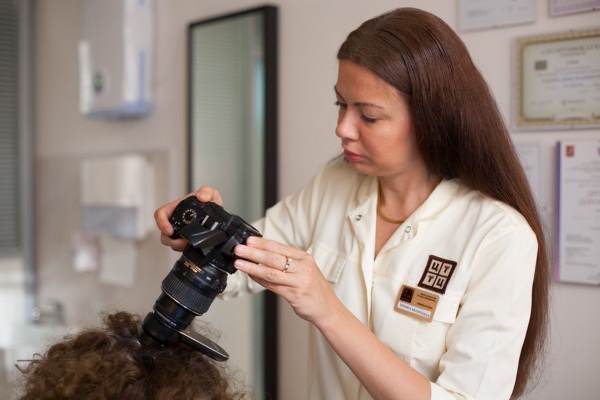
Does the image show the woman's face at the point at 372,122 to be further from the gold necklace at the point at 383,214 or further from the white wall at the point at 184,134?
the white wall at the point at 184,134

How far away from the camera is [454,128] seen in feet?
4.13

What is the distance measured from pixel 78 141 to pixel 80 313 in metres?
0.72

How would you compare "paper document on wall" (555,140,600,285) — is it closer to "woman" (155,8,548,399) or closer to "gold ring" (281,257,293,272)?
"woman" (155,8,548,399)

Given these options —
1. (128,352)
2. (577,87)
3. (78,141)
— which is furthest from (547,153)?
(78,141)

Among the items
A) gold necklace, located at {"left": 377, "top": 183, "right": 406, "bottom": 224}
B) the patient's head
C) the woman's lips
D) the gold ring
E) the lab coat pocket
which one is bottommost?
the patient's head

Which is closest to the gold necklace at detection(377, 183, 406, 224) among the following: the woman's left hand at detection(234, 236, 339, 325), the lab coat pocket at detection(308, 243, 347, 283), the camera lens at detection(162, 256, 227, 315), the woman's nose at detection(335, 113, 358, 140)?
the lab coat pocket at detection(308, 243, 347, 283)

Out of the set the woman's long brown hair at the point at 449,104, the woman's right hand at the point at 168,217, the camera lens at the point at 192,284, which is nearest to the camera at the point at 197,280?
the camera lens at the point at 192,284

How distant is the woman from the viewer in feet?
3.71

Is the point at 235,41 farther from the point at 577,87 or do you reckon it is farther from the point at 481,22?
the point at 577,87

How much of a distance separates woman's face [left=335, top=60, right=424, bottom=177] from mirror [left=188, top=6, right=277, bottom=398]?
85cm

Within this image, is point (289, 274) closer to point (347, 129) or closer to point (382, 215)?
point (347, 129)

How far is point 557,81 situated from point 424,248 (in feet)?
1.83

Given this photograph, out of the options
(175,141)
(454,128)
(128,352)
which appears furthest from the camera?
(175,141)

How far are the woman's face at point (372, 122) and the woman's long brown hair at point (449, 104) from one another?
0.02 m
